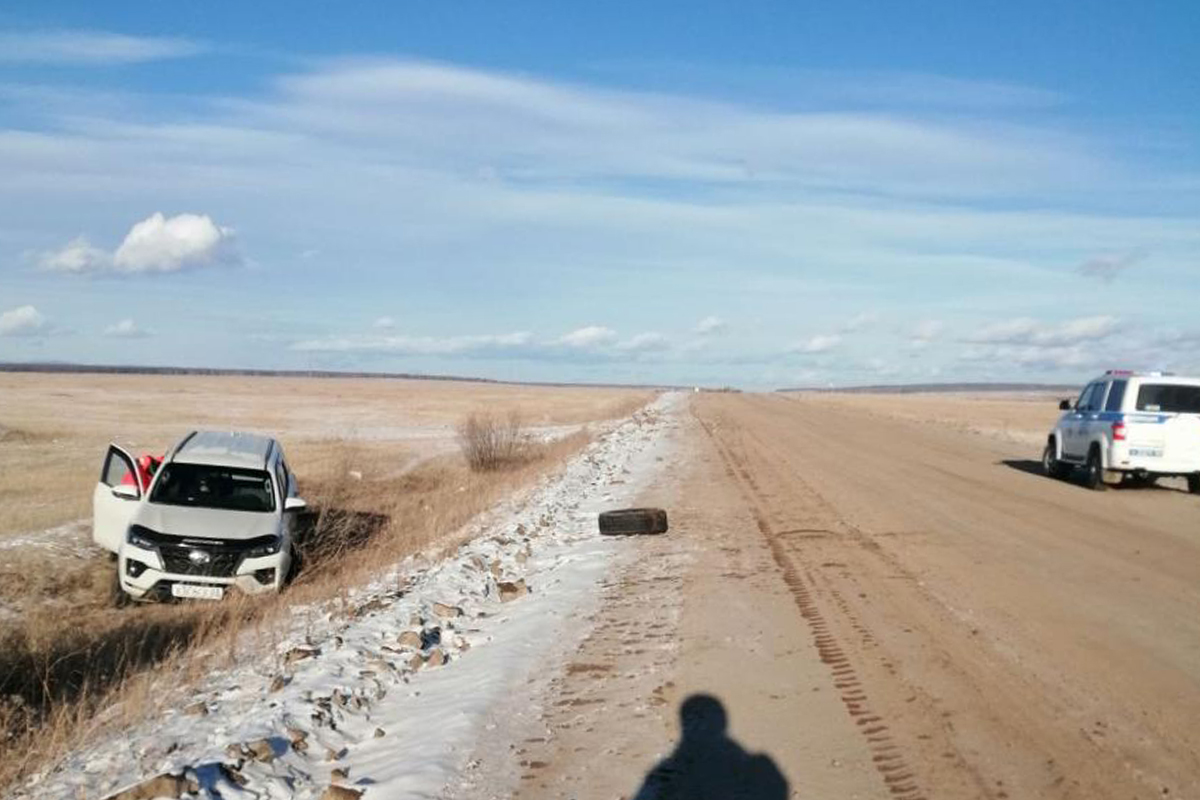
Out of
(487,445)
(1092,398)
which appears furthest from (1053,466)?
(487,445)

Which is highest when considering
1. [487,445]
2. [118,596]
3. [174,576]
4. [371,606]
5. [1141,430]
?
[1141,430]

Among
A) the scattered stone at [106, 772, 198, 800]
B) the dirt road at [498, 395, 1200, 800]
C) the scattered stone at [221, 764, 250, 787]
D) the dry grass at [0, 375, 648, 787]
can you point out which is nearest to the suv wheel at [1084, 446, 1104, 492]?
the dirt road at [498, 395, 1200, 800]

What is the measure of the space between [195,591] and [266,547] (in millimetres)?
942

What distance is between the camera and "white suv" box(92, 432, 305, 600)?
43.4 ft

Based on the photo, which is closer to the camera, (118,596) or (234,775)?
(234,775)

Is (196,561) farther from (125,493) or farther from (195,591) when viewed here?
(125,493)

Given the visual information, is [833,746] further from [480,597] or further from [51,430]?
[51,430]

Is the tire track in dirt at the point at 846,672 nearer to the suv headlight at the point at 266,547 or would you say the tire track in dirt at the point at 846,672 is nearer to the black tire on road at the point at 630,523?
the black tire on road at the point at 630,523

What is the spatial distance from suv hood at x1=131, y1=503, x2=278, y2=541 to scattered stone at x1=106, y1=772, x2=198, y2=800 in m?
8.44

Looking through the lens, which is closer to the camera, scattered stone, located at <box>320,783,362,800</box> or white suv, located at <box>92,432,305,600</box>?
scattered stone, located at <box>320,783,362,800</box>

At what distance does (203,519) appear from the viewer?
13.9 m

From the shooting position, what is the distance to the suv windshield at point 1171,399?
20812 mm

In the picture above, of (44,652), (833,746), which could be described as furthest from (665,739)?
(44,652)

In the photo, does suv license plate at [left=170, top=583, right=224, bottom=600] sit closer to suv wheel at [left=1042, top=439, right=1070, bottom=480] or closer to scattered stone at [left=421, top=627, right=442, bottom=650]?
scattered stone at [left=421, top=627, right=442, bottom=650]
